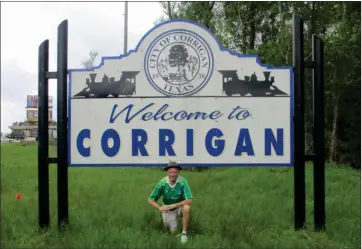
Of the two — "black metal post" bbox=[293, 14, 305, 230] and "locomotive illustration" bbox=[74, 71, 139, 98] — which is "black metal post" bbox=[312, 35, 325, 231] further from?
"locomotive illustration" bbox=[74, 71, 139, 98]

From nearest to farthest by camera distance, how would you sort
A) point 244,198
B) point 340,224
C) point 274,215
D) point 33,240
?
1. point 33,240
2. point 340,224
3. point 274,215
4. point 244,198

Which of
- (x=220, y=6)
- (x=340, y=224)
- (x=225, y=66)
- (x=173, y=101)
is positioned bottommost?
(x=340, y=224)

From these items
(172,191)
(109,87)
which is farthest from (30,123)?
(172,191)

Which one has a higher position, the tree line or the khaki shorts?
the tree line

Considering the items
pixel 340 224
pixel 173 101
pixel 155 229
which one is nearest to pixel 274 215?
pixel 340 224

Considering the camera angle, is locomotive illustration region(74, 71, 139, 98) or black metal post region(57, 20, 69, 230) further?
locomotive illustration region(74, 71, 139, 98)

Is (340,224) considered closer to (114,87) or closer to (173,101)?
(173,101)

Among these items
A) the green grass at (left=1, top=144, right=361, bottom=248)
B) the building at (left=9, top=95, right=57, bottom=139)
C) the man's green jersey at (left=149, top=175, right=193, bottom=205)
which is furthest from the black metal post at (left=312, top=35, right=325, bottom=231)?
the building at (left=9, top=95, right=57, bottom=139)

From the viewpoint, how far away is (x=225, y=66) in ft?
19.4

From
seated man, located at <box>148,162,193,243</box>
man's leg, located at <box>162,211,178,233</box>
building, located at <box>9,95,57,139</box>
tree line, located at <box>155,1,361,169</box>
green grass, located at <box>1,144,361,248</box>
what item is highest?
tree line, located at <box>155,1,361,169</box>

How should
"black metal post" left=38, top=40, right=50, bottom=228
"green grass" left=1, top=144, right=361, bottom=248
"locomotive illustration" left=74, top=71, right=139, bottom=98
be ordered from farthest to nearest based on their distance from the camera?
"locomotive illustration" left=74, top=71, right=139, bottom=98
"black metal post" left=38, top=40, right=50, bottom=228
"green grass" left=1, top=144, right=361, bottom=248

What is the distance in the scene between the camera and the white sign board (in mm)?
5891

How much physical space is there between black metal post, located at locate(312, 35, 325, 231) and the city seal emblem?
4.72 feet

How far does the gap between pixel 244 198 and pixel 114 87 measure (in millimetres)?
3665
